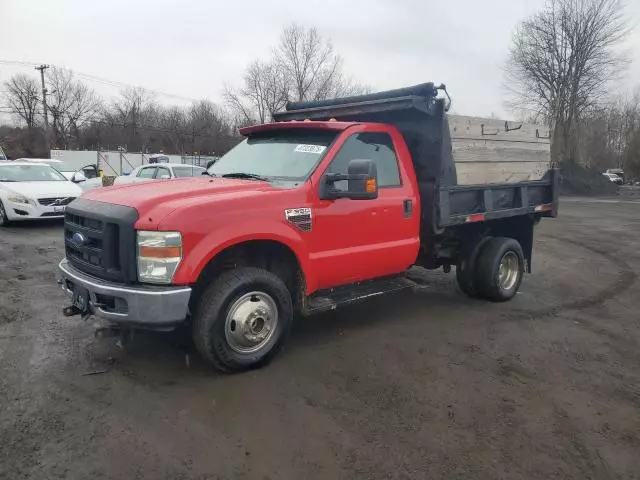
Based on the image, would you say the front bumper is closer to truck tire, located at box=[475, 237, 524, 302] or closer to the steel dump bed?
the steel dump bed

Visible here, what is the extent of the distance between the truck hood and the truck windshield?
0.31 meters

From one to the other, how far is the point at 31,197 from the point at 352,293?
9.11m

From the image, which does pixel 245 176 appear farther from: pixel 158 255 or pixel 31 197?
pixel 31 197

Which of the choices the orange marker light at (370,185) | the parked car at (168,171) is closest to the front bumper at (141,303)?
A: the orange marker light at (370,185)

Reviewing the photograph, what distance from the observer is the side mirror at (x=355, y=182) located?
13.8ft

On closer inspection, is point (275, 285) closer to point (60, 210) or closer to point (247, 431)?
point (247, 431)

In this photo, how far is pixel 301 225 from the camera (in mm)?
4305

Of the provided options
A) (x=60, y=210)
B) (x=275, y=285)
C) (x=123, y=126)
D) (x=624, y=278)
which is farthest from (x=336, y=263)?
(x=123, y=126)

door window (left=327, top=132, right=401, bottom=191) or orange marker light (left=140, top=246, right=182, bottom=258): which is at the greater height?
door window (left=327, top=132, right=401, bottom=191)

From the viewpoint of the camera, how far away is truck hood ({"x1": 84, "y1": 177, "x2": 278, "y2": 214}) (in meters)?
3.78

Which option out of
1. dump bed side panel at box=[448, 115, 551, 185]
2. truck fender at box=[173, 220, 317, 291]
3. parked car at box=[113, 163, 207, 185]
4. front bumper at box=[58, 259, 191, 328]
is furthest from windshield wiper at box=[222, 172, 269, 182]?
parked car at box=[113, 163, 207, 185]

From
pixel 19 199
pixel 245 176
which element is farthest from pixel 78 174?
pixel 245 176

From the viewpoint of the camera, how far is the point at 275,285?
13.5ft

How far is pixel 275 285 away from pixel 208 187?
1.00 m
